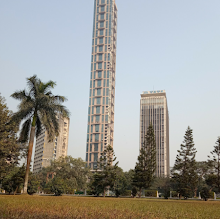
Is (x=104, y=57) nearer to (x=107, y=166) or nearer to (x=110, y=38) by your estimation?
(x=110, y=38)

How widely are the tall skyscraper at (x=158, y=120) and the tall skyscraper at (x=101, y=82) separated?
19740mm

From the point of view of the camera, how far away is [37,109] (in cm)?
2212


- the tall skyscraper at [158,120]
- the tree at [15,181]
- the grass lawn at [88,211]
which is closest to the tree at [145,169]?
the tree at [15,181]

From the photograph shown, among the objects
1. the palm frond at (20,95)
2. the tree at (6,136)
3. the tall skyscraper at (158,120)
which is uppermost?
the tall skyscraper at (158,120)

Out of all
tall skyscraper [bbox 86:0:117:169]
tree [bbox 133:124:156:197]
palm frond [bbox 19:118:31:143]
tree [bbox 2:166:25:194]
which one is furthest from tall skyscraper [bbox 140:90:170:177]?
palm frond [bbox 19:118:31:143]

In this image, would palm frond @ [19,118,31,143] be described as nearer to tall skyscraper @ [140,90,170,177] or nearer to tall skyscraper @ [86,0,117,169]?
tall skyscraper @ [86,0,117,169]

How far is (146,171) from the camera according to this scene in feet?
151

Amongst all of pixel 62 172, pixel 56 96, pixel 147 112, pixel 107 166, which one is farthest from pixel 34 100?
pixel 147 112

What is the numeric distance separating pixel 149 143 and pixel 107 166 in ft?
35.8

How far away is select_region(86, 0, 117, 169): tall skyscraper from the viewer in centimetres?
12038

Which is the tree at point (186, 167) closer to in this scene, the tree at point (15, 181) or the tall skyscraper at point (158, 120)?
the tree at point (15, 181)

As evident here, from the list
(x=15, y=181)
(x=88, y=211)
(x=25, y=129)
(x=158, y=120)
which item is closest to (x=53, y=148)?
(x=158, y=120)

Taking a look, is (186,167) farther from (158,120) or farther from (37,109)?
(158,120)

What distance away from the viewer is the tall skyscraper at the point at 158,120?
424 ft
